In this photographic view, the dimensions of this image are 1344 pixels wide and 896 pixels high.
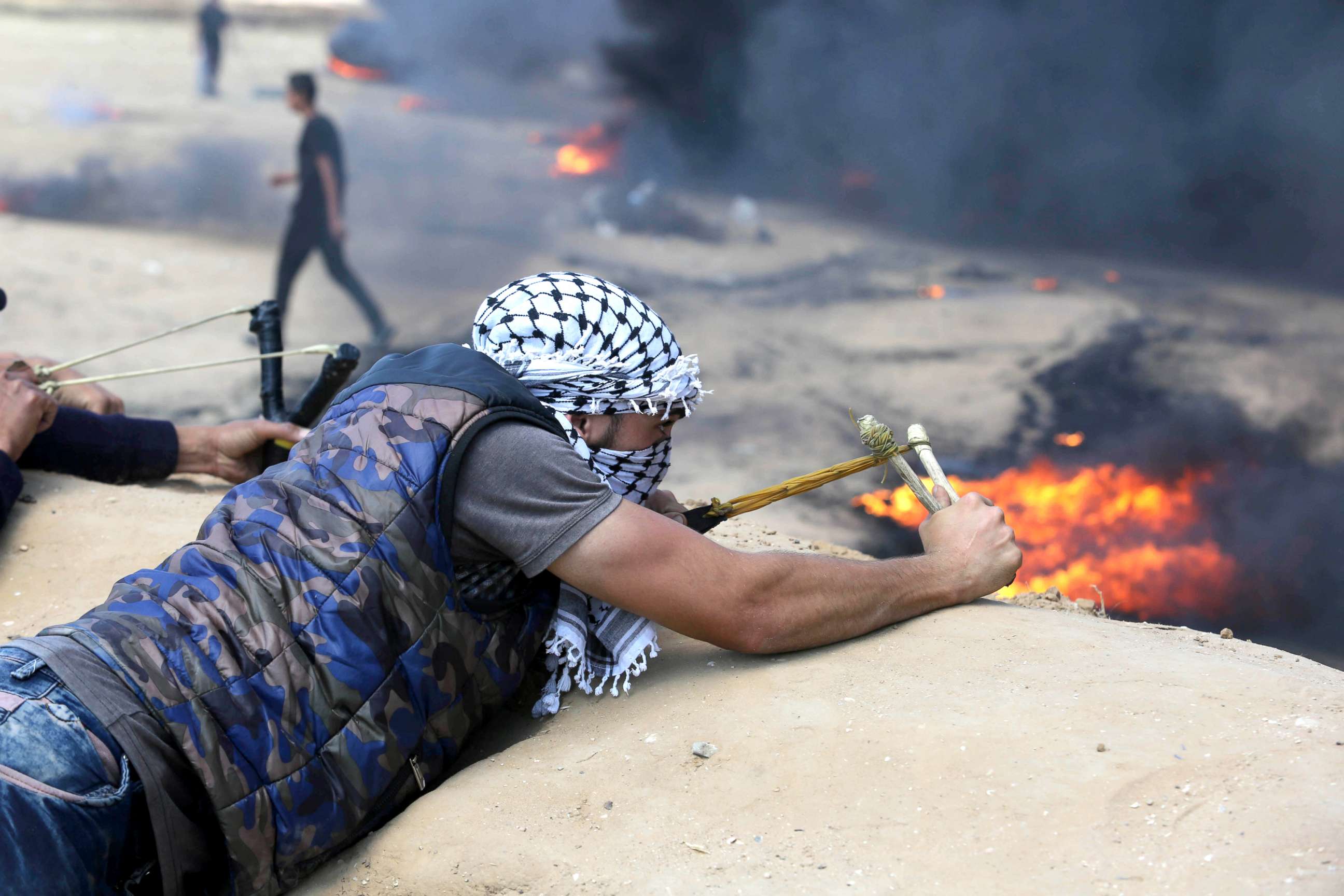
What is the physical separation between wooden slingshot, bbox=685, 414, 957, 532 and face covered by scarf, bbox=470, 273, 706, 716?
426mm

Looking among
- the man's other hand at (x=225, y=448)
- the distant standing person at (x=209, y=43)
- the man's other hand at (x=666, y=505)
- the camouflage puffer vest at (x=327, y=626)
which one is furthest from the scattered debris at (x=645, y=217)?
the camouflage puffer vest at (x=327, y=626)

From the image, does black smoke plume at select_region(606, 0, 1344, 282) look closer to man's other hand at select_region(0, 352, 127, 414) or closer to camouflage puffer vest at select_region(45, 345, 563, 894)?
man's other hand at select_region(0, 352, 127, 414)

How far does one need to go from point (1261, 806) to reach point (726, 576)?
93 centimetres

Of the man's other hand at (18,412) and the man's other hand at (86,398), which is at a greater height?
the man's other hand at (18,412)

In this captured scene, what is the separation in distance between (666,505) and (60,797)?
1501 mm

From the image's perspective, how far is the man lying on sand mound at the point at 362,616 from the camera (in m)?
1.71

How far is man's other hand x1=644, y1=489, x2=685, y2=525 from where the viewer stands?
274cm

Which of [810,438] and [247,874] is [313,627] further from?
[810,438]

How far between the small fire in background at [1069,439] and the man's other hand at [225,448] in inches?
161

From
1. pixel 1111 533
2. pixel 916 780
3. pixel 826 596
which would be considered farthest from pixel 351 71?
pixel 916 780

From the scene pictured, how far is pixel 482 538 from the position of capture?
1.98 meters

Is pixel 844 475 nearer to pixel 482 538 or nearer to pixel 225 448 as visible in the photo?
pixel 482 538

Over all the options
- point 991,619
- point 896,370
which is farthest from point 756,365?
point 991,619

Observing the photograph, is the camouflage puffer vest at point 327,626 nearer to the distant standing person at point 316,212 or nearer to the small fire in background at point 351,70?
the distant standing person at point 316,212
